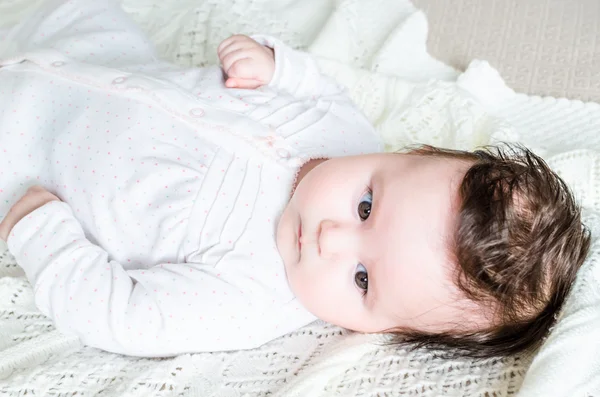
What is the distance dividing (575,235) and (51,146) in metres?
0.88

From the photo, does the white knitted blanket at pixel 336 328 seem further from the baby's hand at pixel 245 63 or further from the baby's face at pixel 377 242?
the baby's hand at pixel 245 63

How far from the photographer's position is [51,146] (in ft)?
4.19

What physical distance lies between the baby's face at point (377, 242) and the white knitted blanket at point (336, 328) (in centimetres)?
7

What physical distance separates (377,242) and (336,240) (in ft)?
0.20

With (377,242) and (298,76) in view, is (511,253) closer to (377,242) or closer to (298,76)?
(377,242)

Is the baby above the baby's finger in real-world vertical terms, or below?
below

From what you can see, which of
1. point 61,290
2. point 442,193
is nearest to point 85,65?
point 61,290

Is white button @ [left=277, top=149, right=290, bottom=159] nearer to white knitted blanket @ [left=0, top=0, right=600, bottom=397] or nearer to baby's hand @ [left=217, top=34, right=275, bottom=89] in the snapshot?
baby's hand @ [left=217, top=34, right=275, bottom=89]

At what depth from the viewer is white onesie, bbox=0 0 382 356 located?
3.67ft

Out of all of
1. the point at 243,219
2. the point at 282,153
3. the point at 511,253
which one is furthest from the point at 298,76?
the point at 511,253

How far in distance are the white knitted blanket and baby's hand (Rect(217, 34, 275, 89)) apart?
0.26 m

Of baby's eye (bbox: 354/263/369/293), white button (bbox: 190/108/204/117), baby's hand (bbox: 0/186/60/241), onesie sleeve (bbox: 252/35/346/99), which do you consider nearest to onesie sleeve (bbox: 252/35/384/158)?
onesie sleeve (bbox: 252/35/346/99)

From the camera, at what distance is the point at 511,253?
1007 millimetres

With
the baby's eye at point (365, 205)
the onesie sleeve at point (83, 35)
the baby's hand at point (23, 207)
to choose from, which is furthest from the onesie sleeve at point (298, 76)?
the baby's hand at point (23, 207)
